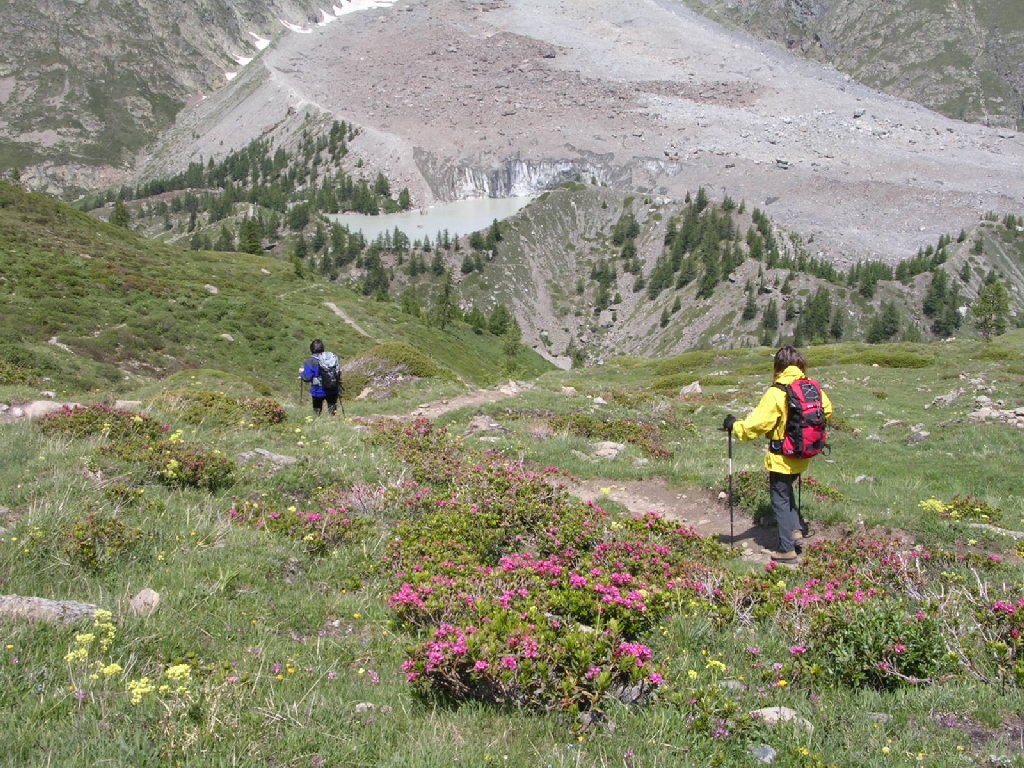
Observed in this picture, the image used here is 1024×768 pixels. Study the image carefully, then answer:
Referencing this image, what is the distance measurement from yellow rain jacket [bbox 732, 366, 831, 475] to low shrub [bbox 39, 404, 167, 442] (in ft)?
34.9

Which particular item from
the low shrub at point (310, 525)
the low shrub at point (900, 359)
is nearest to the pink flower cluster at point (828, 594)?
the low shrub at point (310, 525)

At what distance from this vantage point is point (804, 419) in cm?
1044

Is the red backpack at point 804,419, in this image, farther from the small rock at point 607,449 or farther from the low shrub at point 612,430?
the low shrub at point 612,430

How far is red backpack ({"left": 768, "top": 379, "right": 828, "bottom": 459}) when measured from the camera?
1042cm

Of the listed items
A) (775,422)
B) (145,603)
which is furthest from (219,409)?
(775,422)

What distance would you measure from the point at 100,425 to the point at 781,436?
40.7 ft

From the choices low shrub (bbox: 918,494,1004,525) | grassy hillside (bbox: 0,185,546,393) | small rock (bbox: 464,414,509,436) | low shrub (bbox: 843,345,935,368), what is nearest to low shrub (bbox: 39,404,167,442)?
small rock (bbox: 464,414,509,436)

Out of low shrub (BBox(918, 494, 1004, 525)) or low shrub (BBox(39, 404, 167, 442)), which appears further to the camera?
low shrub (BBox(39, 404, 167, 442))

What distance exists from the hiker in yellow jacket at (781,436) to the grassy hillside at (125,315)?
25.4m

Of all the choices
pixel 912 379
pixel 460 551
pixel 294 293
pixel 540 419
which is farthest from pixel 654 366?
pixel 460 551

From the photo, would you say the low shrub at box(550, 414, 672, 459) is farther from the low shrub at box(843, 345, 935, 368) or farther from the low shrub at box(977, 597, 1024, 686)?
the low shrub at box(843, 345, 935, 368)

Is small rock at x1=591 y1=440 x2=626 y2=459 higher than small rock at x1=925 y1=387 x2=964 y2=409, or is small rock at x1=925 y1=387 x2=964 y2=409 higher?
small rock at x1=591 y1=440 x2=626 y2=459

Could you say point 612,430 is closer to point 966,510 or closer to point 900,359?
point 966,510

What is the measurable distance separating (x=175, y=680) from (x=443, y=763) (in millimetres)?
2317
